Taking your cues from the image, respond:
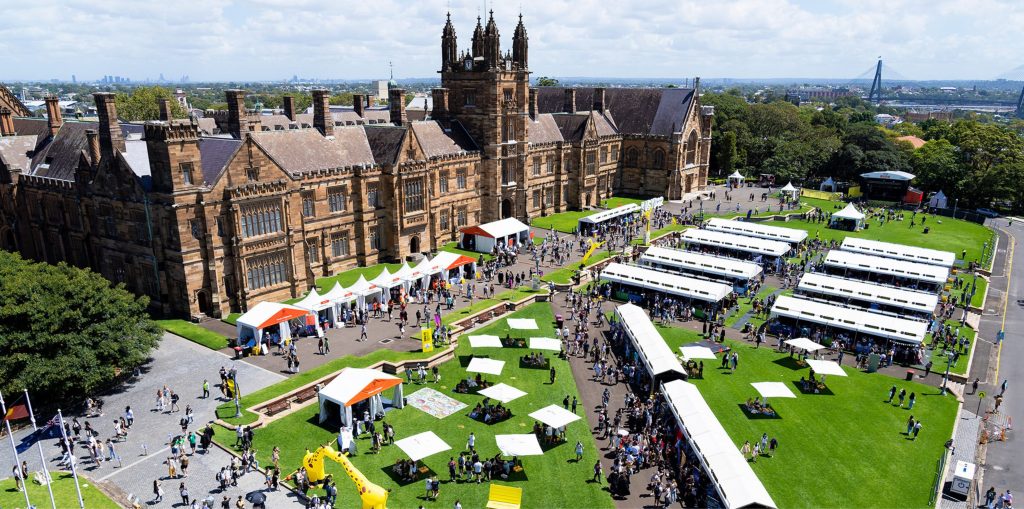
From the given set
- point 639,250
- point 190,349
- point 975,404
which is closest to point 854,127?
point 639,250

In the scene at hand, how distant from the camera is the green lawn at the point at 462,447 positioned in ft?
→ 98.8

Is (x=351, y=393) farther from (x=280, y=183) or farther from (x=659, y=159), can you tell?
(x=659, y=159)

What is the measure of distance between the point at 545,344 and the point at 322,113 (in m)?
34.3

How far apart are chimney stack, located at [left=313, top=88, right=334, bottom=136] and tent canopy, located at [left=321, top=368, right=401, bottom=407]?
110ft

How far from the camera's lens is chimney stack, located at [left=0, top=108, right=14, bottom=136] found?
2557 inches

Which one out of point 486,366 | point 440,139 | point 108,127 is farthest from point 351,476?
point 440,139

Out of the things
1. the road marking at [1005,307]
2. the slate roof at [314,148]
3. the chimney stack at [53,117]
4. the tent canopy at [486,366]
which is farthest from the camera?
the chimney stack at [53,117]

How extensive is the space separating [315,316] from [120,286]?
41.8 ft

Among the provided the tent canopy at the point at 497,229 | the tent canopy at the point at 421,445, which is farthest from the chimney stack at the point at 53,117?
the tent canopy at the point at 421,445

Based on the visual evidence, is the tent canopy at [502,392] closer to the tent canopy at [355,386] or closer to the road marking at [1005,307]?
the tent canopy at [355,386]

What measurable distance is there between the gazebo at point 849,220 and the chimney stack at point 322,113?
66.6m

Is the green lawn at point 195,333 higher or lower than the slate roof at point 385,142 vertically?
lower

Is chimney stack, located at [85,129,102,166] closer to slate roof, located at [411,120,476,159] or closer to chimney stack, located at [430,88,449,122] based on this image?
slate roof, located at [411,120,476,159]

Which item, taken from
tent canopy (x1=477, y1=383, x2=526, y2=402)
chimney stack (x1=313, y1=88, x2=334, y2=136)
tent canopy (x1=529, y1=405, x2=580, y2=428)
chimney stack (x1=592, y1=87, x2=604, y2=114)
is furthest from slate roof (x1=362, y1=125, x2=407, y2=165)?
chimney stack (x1=592, y1=87, x2=604, y2=114)
